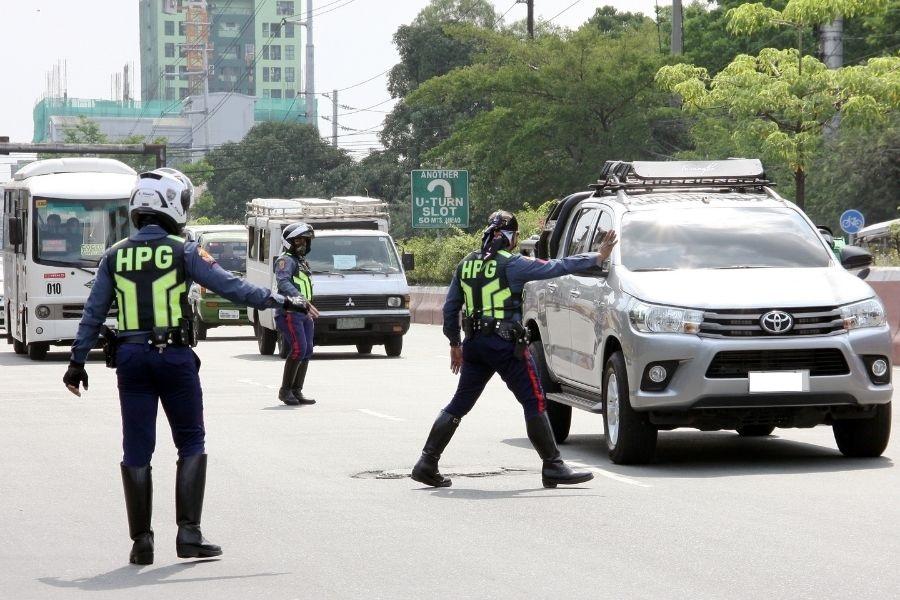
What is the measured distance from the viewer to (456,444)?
45.9ft

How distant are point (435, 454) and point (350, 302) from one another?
52.7ft

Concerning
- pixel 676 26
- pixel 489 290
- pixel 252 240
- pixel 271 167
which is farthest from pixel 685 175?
pixel 271 167

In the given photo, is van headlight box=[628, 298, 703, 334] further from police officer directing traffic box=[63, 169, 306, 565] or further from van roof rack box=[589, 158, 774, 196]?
police officer directing traffic box=[63, 169, 306, 565]

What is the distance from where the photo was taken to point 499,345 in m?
11.1

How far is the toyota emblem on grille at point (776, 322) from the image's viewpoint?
11539 mm

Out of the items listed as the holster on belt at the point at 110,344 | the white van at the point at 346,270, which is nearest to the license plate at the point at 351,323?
the white van at the point at 346,270

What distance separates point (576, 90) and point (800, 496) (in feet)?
141

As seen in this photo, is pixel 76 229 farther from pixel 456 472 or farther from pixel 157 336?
pixel 157 336

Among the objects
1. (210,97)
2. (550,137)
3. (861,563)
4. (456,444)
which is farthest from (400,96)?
(210,97)

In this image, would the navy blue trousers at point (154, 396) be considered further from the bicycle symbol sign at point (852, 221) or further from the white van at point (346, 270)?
the bicycle symbol sign at point (852, 221)

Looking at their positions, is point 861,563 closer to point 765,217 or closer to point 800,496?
point 800,496

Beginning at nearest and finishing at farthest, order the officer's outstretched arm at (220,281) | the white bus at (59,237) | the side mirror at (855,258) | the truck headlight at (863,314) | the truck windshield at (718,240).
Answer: the officer's outstretched arm at (220,281) < the truck headlight at (863,314) < the truck windshield at (718,240) < the side mirror at (855,258) < the white bus at (59,237)

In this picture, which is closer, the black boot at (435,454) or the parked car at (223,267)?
the black boot at (435,454)

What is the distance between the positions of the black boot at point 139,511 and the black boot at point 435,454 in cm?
289
